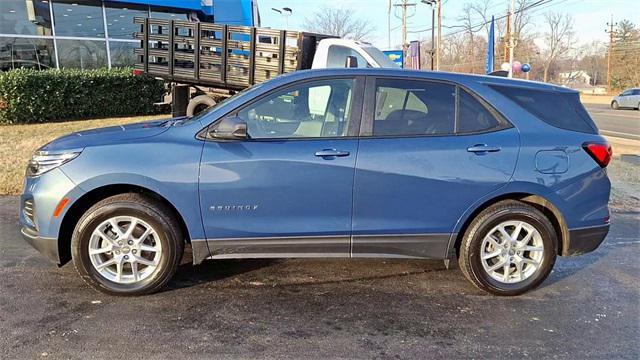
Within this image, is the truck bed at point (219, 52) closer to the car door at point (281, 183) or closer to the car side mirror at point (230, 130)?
the car door at point (281, 183)

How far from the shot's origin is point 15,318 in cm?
336

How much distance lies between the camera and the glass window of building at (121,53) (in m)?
17.2

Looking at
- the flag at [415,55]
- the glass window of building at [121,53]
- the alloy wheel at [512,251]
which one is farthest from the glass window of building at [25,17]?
the flag at [415,55]

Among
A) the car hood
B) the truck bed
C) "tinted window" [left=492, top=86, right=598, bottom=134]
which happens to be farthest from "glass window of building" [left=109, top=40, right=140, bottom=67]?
"tinted window" [left=492, top=86, right=598, bottom=134]

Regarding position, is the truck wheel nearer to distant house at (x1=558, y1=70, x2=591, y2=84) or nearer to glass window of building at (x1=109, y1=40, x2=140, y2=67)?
glass window of building at (x1=109, y1=40, x2=140, y2=67)

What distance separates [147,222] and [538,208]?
3.01 metres

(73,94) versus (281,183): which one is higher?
(73,94)

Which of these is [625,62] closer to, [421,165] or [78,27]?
[78,27]

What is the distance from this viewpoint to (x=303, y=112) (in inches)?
151

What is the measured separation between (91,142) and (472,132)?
2.85 m

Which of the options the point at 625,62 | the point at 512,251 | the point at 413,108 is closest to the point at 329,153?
the point at 413,108

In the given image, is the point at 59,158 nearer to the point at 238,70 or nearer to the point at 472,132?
the point at 472,132

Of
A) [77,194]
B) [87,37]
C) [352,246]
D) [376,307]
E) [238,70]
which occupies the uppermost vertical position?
[87,37]

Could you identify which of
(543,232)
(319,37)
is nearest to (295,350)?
(543,232)
